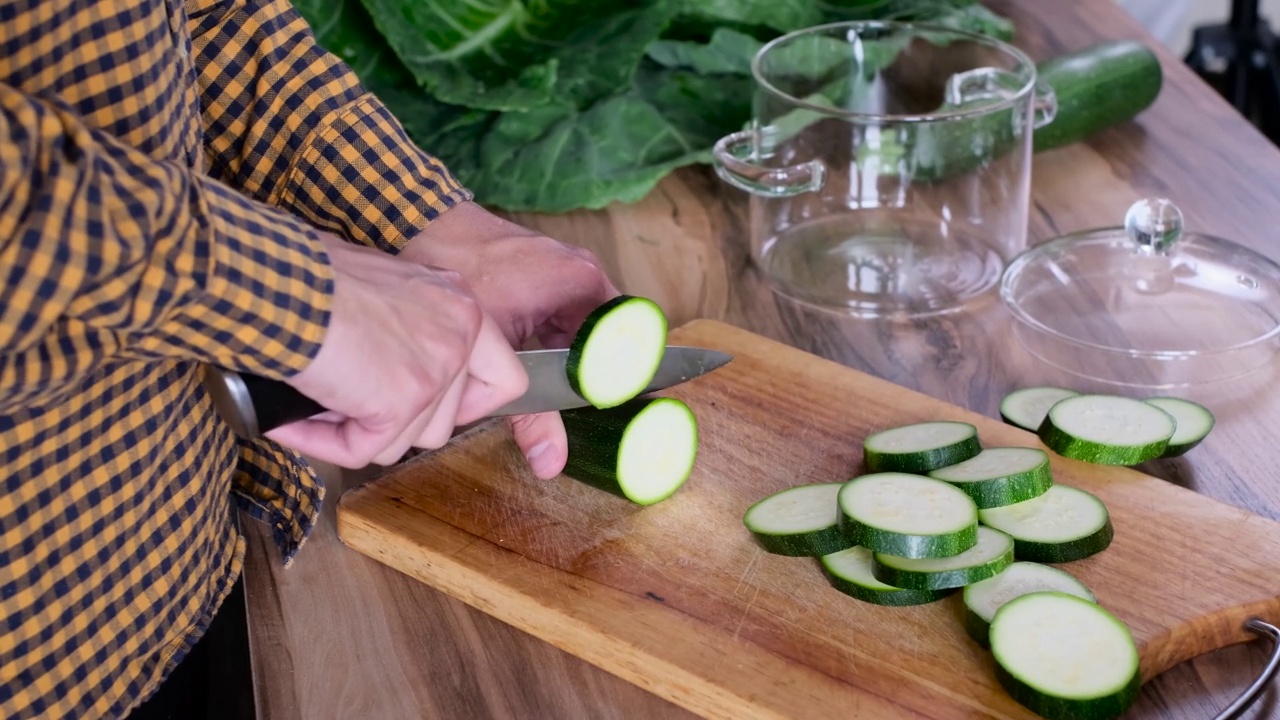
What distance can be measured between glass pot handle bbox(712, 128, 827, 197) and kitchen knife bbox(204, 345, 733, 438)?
360mm

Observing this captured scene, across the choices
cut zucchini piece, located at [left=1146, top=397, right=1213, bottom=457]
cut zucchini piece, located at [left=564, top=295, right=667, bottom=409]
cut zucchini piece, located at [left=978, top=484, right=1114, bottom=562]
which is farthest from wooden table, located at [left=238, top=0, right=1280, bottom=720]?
cut zucchini piece, located at [left=564, top=295, right=667, bottom=409]

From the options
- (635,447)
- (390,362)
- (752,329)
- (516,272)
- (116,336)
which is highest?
(116,336)

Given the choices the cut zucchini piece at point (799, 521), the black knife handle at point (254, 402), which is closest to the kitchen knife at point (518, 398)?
the black knife handle at point (254, 402)

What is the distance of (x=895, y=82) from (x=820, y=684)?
1327 mm

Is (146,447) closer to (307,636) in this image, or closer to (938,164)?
(307,636)

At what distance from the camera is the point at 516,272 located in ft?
5.28

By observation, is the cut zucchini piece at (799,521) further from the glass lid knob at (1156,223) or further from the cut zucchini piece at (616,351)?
the glass lid knob at (1156,223)

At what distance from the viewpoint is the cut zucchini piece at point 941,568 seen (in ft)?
4.43

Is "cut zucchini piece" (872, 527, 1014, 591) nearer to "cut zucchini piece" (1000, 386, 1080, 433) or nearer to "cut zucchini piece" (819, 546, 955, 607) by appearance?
"cut zucchini piece" (819, 546, 955, 607)

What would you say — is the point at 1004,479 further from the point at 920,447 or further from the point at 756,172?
the point at 756,172

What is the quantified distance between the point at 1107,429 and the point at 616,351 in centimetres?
61

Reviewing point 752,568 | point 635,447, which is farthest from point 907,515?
point 635,447

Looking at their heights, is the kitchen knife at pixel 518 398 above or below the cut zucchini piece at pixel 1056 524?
above

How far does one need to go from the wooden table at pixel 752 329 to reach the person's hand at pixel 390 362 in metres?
0.25
